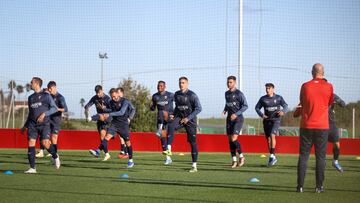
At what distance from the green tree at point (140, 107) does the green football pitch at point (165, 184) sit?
59.6ft

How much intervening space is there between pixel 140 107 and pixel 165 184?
2633 cm

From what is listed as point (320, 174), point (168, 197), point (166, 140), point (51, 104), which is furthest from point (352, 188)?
point (166, 140)

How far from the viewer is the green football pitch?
10.9m

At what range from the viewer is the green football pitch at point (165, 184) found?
10914 millimetres

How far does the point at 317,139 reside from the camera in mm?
11625

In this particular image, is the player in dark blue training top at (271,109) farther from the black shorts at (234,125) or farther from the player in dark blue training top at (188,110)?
the player in dark blue training top at (188,110)

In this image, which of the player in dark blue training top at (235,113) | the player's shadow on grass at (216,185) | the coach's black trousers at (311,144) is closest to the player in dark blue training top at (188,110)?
the player in dark blue training top at (235,113)

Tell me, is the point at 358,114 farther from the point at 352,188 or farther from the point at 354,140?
the point at 352,188

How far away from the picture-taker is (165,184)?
13.1m

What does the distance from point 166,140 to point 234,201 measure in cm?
1076

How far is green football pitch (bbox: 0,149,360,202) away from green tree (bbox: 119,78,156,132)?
18163mm

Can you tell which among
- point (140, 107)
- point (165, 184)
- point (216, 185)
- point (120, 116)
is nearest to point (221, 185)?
point (216, 185)

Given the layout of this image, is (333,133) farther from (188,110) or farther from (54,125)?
(54,125)

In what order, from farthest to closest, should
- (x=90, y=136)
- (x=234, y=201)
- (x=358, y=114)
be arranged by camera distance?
(x=358, y=114) → (x=90, y=136) → (x=234, y=201)
